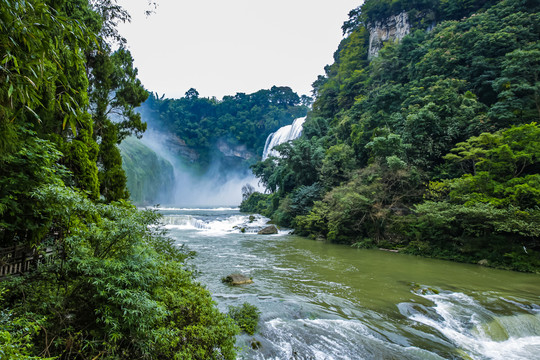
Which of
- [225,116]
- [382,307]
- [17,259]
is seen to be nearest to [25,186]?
[17,259]

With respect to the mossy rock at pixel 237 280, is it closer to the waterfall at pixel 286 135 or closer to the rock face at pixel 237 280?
the rock face at pixel 237 280

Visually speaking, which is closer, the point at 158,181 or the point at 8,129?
the point at 8,129

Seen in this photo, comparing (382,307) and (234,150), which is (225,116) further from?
(382,307)

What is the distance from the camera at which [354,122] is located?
72.0 ft

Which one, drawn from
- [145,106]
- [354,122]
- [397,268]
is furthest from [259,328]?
[145,106]

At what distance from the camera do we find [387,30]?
106 ft

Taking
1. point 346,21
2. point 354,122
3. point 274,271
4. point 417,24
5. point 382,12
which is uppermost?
→ point 346,21

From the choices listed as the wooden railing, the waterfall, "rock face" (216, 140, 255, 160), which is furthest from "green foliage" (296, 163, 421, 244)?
"rock face" (216, 140, 255, 160)

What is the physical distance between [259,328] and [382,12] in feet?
128

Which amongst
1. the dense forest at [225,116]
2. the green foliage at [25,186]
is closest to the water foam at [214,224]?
the green foliage at [25,186]

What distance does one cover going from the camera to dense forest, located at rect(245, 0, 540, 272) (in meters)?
9.61

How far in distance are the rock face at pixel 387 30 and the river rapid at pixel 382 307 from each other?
97.7 ft

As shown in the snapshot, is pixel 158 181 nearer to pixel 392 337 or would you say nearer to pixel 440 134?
pixel 440 134

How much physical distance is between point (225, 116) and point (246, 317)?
64.8m
